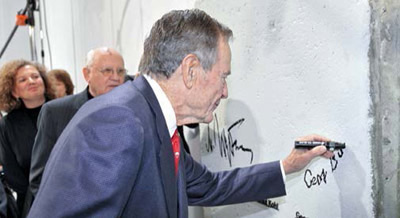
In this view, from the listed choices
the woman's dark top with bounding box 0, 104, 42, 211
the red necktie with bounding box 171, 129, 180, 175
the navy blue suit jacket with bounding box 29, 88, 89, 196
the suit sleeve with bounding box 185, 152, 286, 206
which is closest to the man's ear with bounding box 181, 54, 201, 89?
the red necktie with bounding box 171, 129, 180, 175

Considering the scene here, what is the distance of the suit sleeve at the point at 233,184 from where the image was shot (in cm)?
110

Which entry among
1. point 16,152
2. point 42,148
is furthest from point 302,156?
point 16,152

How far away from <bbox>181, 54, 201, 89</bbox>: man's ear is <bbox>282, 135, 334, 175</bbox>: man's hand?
14.4 inches

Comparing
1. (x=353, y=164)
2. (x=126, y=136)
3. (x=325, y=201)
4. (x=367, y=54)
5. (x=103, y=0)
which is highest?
(x=103, y=0)

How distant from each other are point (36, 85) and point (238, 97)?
115 cm

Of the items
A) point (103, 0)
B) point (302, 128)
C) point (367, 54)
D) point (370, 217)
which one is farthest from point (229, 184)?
point (103, 0)

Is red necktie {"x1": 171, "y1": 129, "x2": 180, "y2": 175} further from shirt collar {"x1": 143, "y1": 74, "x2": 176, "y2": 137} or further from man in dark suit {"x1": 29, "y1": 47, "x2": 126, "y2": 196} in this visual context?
man in dark suit {"x1": 29, "y1": 47, "x2": 126, "y2": 196}

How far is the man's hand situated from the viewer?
0.98m

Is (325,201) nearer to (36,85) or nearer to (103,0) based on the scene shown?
(36,85)

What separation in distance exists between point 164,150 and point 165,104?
0.10 m

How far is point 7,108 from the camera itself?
1949 millimetres
